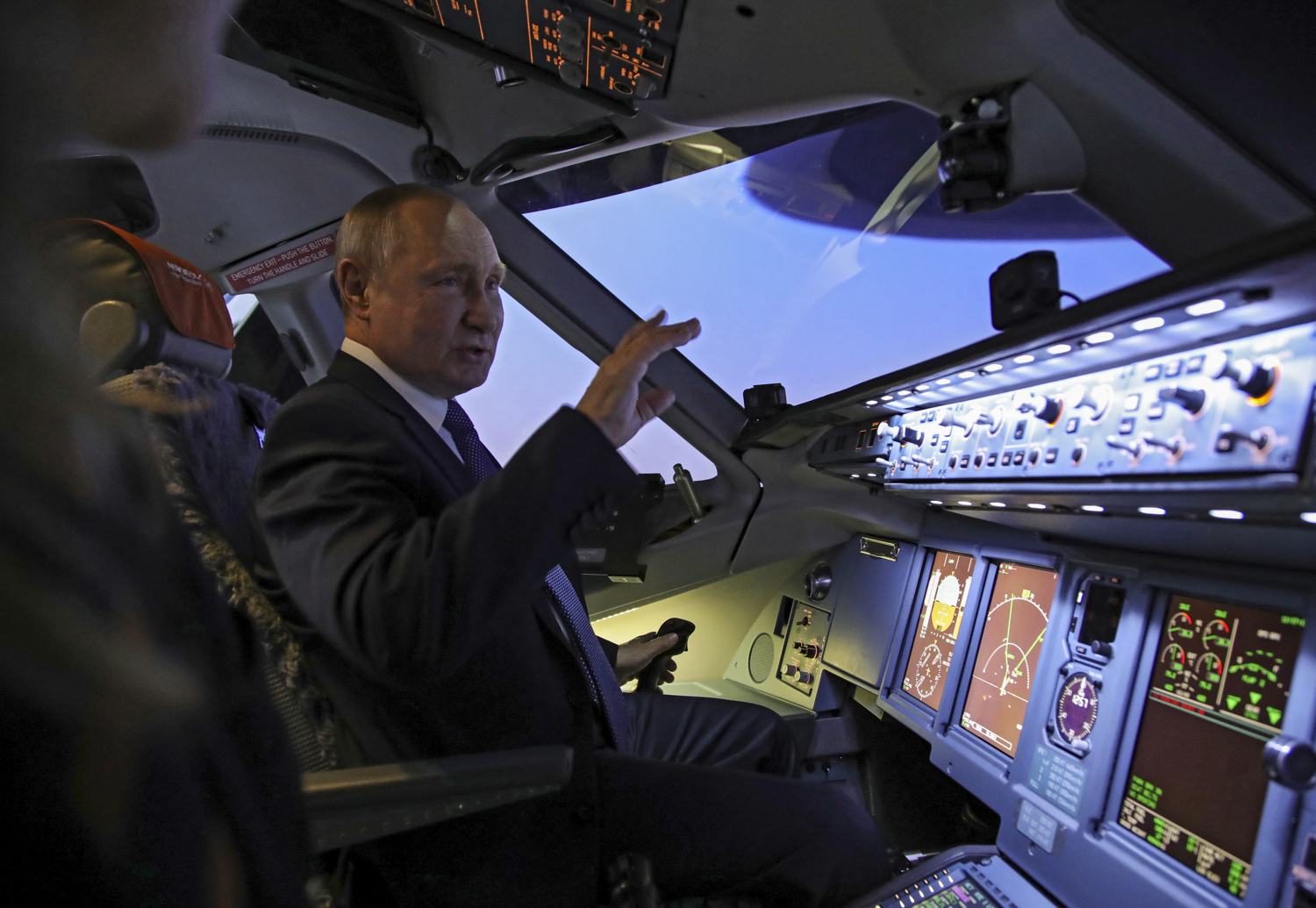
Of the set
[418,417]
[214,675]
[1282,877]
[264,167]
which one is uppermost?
[264,167]

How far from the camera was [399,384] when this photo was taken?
1.18 m

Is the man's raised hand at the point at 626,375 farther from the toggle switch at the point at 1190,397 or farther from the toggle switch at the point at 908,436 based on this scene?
the toggle switch at the point at 908,436

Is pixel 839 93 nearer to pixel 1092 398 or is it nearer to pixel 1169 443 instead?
pixel 1092 398

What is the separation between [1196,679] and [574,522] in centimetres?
131

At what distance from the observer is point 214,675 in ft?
1.00

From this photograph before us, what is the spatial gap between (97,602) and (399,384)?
975 mm

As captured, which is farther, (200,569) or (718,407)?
(718,407)

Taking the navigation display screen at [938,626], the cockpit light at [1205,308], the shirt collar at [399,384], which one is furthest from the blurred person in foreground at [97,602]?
the navigation display screen at [938,626]

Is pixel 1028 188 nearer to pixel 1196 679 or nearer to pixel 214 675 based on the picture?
pixel 1196 679

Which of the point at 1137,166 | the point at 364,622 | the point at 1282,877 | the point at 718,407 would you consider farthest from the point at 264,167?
the point at 1282,877

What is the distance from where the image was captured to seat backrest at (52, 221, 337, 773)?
0.95m

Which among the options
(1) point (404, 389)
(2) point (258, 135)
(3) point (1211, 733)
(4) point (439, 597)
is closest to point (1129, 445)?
(3) point (1211, 733)

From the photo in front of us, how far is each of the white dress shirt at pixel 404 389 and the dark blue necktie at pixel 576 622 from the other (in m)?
0.10

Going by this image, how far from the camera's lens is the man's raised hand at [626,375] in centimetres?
95
